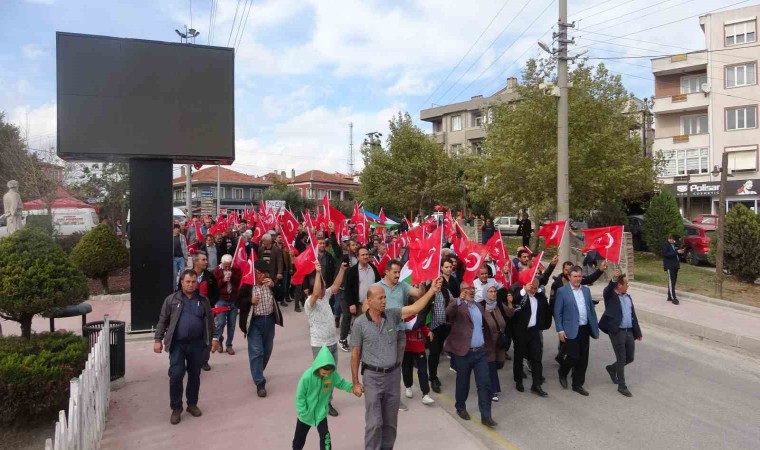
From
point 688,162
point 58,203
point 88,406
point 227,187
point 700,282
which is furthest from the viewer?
point 227,187

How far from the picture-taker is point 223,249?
46.2 ft

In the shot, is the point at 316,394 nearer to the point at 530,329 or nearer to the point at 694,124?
the point at 530,329

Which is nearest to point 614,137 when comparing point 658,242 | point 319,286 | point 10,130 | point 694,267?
point 658,242

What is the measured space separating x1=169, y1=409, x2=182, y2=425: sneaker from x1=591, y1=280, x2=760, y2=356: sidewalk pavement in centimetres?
952

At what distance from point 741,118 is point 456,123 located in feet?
84.6

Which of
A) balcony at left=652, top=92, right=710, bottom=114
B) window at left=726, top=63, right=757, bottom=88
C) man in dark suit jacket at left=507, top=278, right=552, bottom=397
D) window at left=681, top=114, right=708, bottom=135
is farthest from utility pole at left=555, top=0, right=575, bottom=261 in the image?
window at left=681, top=114, right=708, bottom=135

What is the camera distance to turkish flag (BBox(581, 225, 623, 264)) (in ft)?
30.2

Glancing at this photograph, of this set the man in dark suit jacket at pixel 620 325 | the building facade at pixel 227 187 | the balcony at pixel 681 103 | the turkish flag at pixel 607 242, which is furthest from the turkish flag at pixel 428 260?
the building facade at pixel 227 187

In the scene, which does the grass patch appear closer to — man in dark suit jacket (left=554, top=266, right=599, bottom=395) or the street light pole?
the street light pole

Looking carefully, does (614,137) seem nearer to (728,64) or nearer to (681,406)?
(681,406)

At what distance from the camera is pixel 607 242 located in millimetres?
9492

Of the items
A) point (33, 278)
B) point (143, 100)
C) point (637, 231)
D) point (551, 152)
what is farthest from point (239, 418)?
point (637, 231)

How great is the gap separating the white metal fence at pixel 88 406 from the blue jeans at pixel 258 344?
5.42ft

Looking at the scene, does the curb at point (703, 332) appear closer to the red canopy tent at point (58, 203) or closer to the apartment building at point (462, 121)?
the red canopy tent at point (58, 203)
